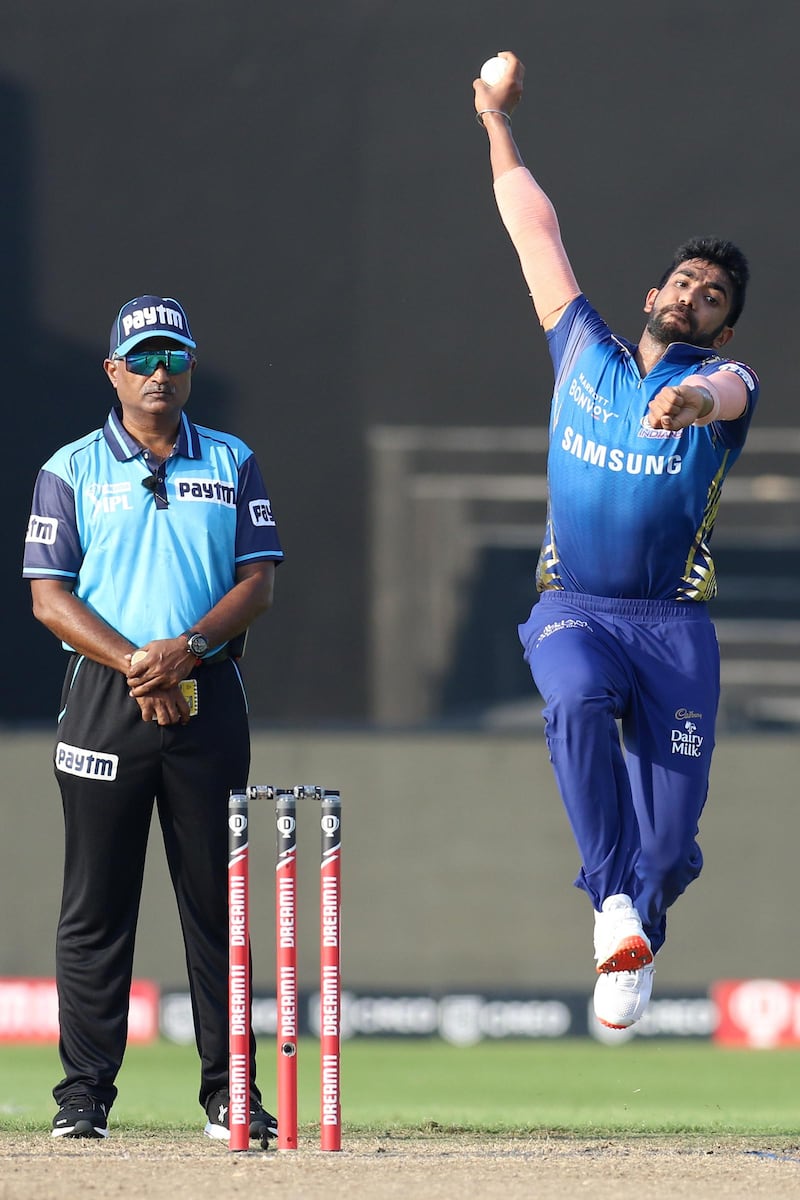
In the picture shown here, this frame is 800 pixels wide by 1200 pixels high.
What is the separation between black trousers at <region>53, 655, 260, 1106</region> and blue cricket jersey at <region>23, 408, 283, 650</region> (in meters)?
0.20

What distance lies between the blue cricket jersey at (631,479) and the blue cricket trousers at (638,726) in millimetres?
79

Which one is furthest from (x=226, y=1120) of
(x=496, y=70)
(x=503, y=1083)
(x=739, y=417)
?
(x=503, y=1083)

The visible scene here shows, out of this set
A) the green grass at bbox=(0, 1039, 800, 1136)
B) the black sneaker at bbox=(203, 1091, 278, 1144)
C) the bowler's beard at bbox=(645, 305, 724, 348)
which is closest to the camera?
the black sneaker at bbox=(203, 1091, 278, 1144)

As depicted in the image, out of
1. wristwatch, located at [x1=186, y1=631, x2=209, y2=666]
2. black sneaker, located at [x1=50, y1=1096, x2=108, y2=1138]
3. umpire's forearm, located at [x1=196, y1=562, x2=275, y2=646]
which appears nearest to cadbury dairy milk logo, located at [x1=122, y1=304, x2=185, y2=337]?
umpire's forearm, located at [x1=196, y1=562, x2=275, y2=646]

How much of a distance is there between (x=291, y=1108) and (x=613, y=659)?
146 cm

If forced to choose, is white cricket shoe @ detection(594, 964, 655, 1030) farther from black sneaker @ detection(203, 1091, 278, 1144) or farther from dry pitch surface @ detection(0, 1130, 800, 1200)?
black sneaker @ detection(203, 1091, 278, 1144)

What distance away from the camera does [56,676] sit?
11828 millimetres

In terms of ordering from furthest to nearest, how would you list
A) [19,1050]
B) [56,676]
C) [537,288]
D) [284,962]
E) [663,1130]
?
[56,676], [19,1050], [663,1130], [537,288], [284,962]

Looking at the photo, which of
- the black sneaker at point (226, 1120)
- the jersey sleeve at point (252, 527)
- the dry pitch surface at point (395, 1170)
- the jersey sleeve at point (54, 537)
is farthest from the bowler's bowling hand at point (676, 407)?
the black sneaker at point (226, 1120)

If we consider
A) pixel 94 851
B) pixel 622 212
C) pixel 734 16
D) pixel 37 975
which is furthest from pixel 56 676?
pixel 94 851

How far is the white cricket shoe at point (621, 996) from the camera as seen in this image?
4.95 metres

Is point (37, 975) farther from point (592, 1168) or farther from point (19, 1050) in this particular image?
point (592, 1168)

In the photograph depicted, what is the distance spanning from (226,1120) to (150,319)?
2.20 metres

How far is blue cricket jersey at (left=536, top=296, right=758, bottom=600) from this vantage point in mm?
5168
